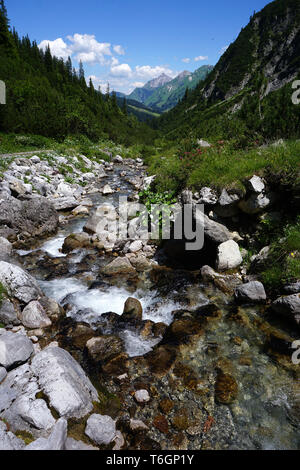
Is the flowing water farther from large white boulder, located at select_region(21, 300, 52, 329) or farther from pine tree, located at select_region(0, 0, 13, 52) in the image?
pine tree, located at select_region(0, 0, 13, 52)

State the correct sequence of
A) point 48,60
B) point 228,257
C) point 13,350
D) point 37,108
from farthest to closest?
1. point 48,60
2. point 37,108
3. point 228,257
4. point 13,350

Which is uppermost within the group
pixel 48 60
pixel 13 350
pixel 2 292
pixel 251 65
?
pixel 251 65

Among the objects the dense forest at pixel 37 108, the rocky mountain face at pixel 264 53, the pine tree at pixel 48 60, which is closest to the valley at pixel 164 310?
the dense forest at pixel 37 108

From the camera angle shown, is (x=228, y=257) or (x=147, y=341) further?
(x=228, y=257)

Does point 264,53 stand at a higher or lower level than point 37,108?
higher

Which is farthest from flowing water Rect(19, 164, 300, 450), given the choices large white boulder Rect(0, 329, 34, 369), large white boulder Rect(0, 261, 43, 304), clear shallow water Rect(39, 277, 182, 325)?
large white boulder Rect(0, 329, 34, 369)

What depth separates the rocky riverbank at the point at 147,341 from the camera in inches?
146

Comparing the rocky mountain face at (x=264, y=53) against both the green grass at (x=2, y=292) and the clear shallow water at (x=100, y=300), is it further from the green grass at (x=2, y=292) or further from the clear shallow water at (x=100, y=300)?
the green grass at (x=2, y=292)

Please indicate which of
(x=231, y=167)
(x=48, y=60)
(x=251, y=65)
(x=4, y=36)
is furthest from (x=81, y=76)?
(x=231, y=167)

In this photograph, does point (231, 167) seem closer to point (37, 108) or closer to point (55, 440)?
point (55, 440)

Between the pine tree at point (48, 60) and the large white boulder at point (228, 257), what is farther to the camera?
the pine tree at point (48, 60)

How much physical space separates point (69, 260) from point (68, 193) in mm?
8842

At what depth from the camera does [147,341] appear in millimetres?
5758

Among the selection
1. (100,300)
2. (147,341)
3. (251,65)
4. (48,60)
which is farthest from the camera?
(251,65)
